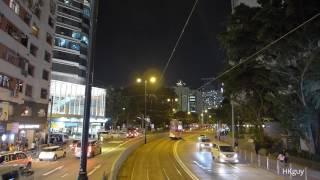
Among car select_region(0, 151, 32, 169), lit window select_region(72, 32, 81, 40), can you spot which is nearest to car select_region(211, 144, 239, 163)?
car select_region(0, 151, 32, 169)

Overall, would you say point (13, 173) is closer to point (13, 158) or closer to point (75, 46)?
point (13, 158)

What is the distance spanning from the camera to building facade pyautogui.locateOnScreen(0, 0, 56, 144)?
3894 cm

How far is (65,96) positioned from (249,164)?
167 feet

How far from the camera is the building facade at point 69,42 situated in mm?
90062

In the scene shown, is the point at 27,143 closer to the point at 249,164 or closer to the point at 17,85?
the point at 17,85

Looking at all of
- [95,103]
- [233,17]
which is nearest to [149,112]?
[95,103]

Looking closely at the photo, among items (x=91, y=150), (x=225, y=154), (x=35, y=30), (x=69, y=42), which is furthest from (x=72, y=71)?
(x=225, y=154)

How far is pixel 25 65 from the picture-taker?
4550 cm

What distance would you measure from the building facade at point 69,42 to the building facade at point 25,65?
34.0 meters

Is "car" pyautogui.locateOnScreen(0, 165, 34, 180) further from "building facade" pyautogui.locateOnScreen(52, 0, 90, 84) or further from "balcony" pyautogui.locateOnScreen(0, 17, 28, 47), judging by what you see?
"building facade" pyautogui.locateOnScreen(52, 0, 90, 84)

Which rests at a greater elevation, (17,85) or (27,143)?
(17,85)

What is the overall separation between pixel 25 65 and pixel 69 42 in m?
48.1

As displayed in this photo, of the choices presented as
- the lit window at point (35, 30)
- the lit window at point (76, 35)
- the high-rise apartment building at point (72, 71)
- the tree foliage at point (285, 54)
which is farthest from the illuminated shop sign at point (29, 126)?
the lit window at point (76, 35)

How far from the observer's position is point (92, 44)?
31.4 ft
